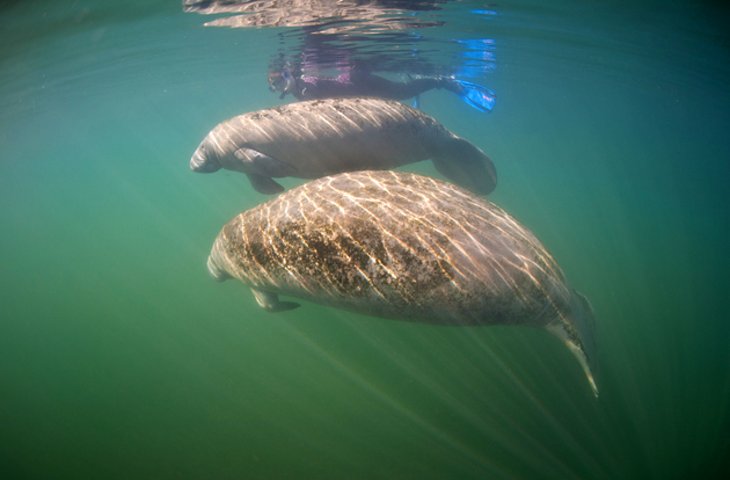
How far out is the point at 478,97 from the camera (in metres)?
12.6

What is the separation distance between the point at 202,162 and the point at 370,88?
8944 mm

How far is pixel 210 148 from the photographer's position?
5801 mm

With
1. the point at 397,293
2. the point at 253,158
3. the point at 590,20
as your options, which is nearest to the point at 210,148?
the point at 253,158

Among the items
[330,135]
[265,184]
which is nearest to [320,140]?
[330,135]

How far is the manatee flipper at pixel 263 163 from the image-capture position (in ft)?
17.0

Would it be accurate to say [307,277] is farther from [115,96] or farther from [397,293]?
[115,96]

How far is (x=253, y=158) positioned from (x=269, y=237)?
211 cm

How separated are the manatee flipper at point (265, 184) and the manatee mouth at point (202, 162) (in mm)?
819

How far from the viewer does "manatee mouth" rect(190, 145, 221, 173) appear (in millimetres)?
5977

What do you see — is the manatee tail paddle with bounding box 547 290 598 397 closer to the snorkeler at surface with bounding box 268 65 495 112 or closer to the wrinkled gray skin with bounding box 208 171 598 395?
the wrinkled gray skin with bounding box 208 171 598 395

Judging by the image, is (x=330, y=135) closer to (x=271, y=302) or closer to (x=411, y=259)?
(x=271, y=302)

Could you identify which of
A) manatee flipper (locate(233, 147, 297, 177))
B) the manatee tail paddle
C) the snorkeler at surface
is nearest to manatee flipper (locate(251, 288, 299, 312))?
manatee flipper (locate(233, 147, 297, 177))

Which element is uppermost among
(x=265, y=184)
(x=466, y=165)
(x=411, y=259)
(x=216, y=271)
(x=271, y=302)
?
(x=411, y=259)

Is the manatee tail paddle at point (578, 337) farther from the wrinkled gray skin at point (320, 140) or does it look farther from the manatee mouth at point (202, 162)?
the manatee mouth at point (202, 162)
